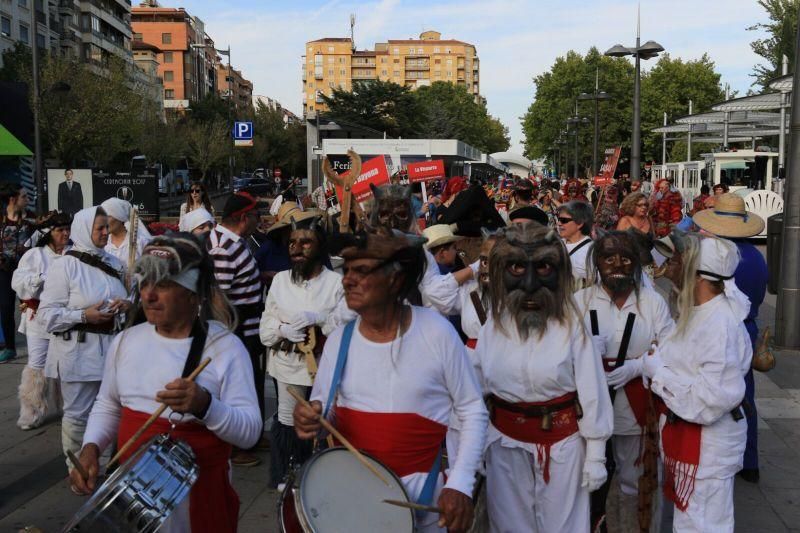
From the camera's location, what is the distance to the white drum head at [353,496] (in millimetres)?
2887

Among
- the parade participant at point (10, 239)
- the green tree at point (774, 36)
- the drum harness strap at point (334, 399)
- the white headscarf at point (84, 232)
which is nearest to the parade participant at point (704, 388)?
the drum harness strap at point (334, 399)

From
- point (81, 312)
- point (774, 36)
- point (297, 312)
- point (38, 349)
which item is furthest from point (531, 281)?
point (774, 36)

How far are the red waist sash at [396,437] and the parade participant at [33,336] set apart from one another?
15.6 ft

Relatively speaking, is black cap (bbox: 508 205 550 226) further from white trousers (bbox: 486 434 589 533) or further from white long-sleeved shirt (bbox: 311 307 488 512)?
white long-sleeved shirt (bbox: 311 307 488 512)

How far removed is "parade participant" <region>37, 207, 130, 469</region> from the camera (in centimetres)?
575

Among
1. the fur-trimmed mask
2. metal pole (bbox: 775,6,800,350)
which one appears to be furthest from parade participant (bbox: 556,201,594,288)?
metal pole (bbox: 775,6,800,350)

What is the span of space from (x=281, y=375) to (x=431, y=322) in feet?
8.96

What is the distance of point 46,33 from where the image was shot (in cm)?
6675

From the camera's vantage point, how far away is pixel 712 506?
401cm

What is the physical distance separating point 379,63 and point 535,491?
183 m

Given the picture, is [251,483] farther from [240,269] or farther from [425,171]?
[425,171]

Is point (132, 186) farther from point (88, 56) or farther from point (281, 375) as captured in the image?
point (88, 56)

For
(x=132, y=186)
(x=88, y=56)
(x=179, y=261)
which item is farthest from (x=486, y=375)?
(x=88, y=56)

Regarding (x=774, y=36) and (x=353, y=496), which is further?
(x=774, y=36)
